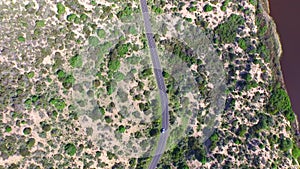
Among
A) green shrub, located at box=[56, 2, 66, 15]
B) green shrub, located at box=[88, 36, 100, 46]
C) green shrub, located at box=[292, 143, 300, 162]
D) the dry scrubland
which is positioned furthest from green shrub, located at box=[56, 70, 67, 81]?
green shrub, located at box=[292, 143, 300, 162]

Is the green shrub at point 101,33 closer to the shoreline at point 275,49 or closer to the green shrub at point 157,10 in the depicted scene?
the green shrub at point 157,10

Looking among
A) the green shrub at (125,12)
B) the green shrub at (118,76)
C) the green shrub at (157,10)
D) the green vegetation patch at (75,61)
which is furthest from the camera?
the green shrub at (157,10)

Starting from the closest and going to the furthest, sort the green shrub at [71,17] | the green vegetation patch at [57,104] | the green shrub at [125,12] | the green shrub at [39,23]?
the green vegetation patch at [57,104], the green shrub at [39,23], the green shrub at [71,17], the green shrub at [125,12]

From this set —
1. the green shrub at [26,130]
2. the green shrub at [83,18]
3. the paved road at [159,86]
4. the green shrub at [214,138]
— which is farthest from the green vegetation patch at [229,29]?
the green shrub at [26,130]

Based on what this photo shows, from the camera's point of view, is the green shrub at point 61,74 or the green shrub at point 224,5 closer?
the green shrub at point 61,74

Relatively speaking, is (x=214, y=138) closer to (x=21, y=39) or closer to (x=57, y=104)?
(x=57, y=104)

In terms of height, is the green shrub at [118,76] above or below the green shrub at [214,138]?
above

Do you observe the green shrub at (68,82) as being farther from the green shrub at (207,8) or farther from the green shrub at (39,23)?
the green shrub at (207,8)

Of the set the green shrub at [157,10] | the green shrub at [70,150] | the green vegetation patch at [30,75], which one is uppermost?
the green shrub at [157,10]
